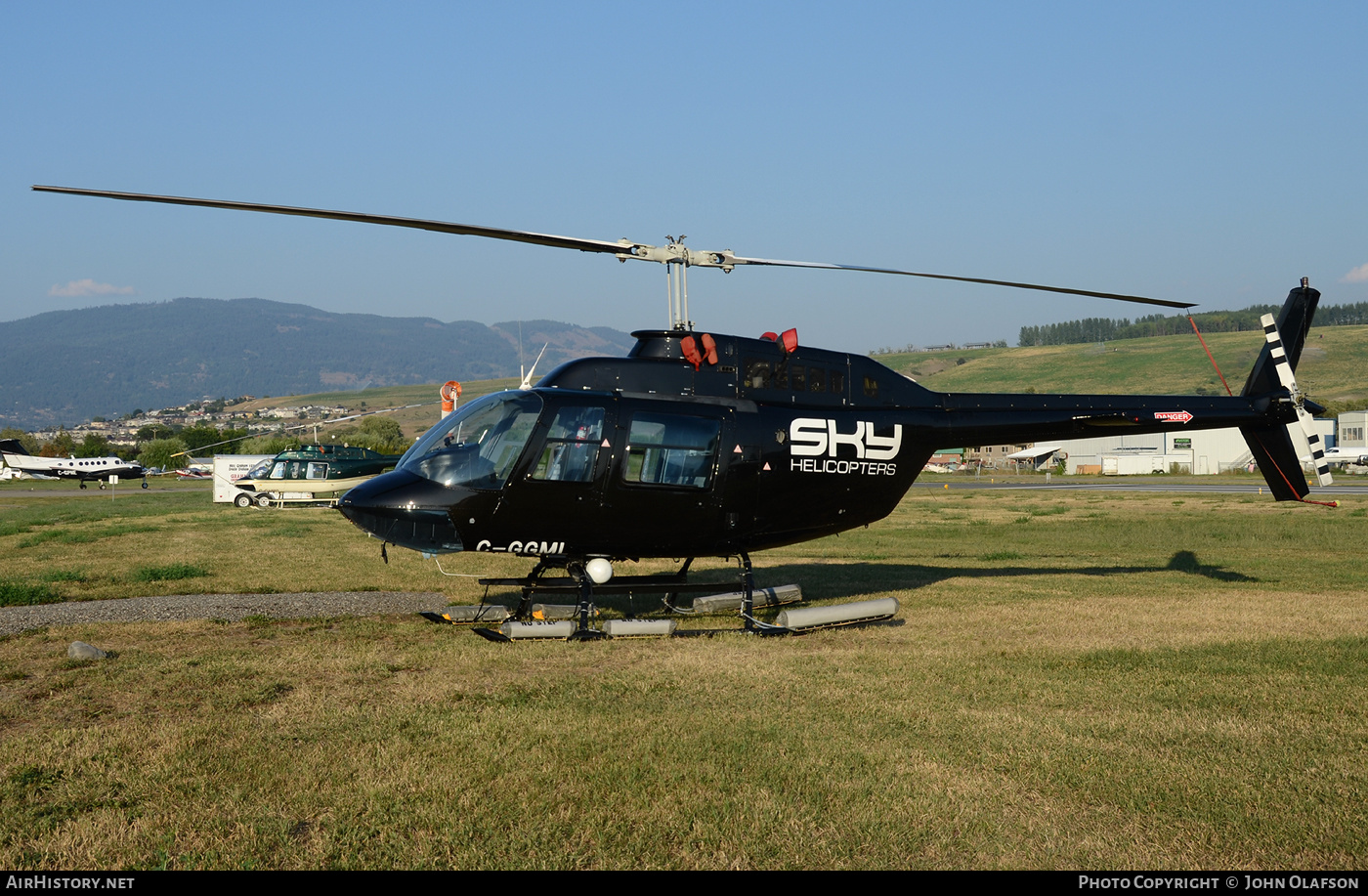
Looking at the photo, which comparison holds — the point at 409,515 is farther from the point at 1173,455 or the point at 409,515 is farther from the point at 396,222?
the point at 1173,455

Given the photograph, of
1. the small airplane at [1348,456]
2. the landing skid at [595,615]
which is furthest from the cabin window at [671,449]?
the small airplane at [1348,456]

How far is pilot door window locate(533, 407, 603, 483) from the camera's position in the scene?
1105 cm

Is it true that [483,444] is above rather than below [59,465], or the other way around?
above

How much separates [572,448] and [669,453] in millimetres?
1193

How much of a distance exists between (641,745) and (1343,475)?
236ft

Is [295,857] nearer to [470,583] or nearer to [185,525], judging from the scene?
[470,583]

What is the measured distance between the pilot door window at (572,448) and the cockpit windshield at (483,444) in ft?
0.93

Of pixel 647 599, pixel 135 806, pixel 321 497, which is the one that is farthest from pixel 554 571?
pixel 321 497

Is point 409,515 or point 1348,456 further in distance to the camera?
point 1348,456

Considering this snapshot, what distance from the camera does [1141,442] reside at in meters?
92.4

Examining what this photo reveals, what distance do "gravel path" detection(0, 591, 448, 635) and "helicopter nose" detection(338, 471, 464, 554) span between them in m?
2.37

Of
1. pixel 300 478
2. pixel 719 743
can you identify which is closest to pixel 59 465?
pixel 300 478

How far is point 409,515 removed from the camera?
1081cm

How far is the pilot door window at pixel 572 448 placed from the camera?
36.3 ft
